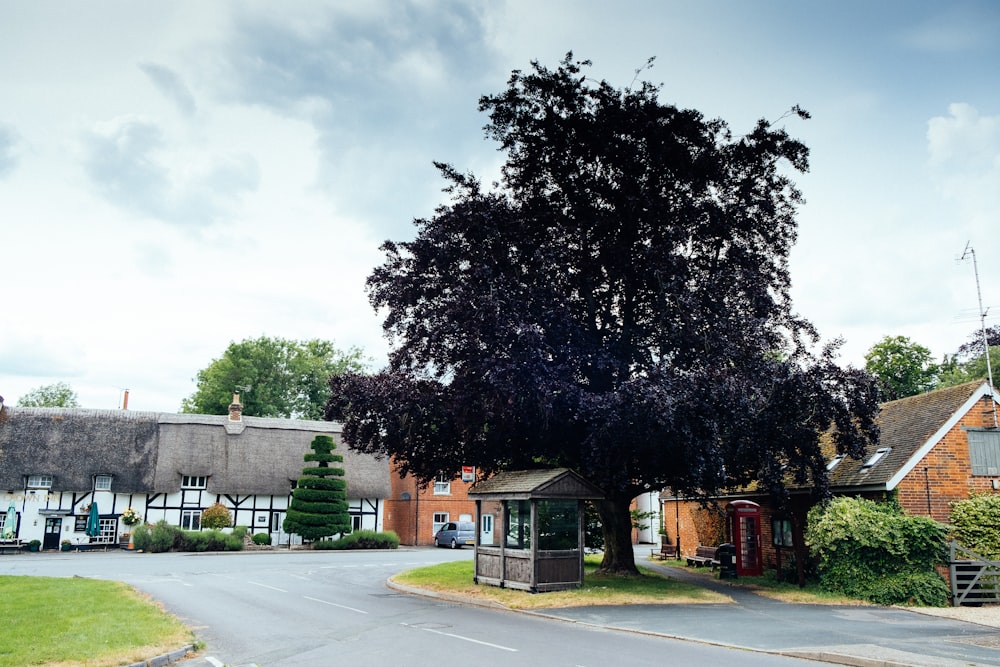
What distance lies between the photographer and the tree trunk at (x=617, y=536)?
25.0m

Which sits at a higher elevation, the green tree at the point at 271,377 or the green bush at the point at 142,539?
the green tree at the point at 271,377

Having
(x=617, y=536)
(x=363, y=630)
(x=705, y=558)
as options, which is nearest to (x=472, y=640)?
(x=363, y=630)

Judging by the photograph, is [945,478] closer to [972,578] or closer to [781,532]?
[972,578]

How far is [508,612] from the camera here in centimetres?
1856

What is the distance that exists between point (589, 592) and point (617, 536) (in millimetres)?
4689

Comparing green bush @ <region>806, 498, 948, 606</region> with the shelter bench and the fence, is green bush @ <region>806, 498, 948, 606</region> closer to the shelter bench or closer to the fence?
the fence

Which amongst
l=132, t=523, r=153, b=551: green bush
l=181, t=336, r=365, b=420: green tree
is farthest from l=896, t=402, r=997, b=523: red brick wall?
l=181, t=336, r=365, b=420: green tree

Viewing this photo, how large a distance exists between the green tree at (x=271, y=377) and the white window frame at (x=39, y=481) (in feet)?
75.2

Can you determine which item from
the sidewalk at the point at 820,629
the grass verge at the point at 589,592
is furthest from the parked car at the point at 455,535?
the sidewalk at the point at 820,629

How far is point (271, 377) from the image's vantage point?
7388 centimetres

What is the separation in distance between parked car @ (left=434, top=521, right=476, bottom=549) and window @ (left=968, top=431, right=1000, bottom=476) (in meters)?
30.6

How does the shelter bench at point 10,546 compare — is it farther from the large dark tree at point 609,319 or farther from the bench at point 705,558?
the bench at point 705,558

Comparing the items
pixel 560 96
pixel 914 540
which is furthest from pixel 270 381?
pixel 914 540

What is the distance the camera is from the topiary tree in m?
44.7
